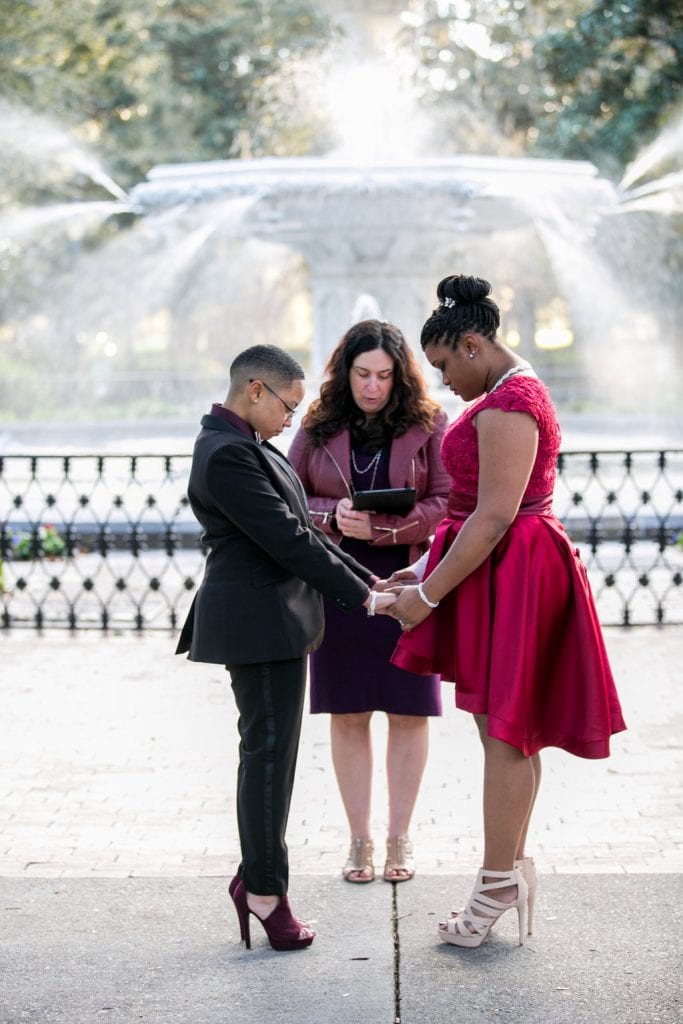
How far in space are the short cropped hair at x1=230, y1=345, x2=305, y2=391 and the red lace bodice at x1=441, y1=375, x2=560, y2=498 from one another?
0.50m

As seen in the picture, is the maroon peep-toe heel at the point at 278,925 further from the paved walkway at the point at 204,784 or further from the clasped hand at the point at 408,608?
the clasped hand at the point at 408,608

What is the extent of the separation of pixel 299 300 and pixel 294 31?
68.5 feet

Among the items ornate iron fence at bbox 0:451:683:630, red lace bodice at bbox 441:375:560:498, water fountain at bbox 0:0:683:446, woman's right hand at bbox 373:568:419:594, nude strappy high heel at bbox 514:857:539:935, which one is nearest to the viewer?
red lace bodice at bbox 441:375:560:498

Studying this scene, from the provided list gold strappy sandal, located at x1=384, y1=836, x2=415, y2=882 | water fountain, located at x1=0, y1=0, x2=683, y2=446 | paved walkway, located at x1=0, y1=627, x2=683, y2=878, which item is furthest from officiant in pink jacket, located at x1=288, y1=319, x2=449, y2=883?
water fountain, located at x1=0, y1=0, x2=683, y2=446

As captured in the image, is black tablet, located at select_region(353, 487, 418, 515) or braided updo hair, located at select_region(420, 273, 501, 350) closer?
braided updo hair, located at select_region(420, 273, 501, 350)

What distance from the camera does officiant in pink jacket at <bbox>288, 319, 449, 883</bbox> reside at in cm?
489

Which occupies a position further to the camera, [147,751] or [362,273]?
[362,273]

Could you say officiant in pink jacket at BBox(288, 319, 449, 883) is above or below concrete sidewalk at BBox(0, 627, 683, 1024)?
above

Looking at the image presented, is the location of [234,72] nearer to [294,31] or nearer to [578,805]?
[294,31]

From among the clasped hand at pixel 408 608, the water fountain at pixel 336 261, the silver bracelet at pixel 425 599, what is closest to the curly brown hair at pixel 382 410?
the clasped hand at pixel 408 608

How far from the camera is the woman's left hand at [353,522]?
4.87 meters

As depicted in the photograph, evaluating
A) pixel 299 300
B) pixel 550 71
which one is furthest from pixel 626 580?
pixel 299 300

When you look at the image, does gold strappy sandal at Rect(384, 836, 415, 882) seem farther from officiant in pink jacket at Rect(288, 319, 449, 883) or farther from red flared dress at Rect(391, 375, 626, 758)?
red flared dress at Rect(391, 375, 626, 758)

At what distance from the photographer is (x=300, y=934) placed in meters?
4.22
